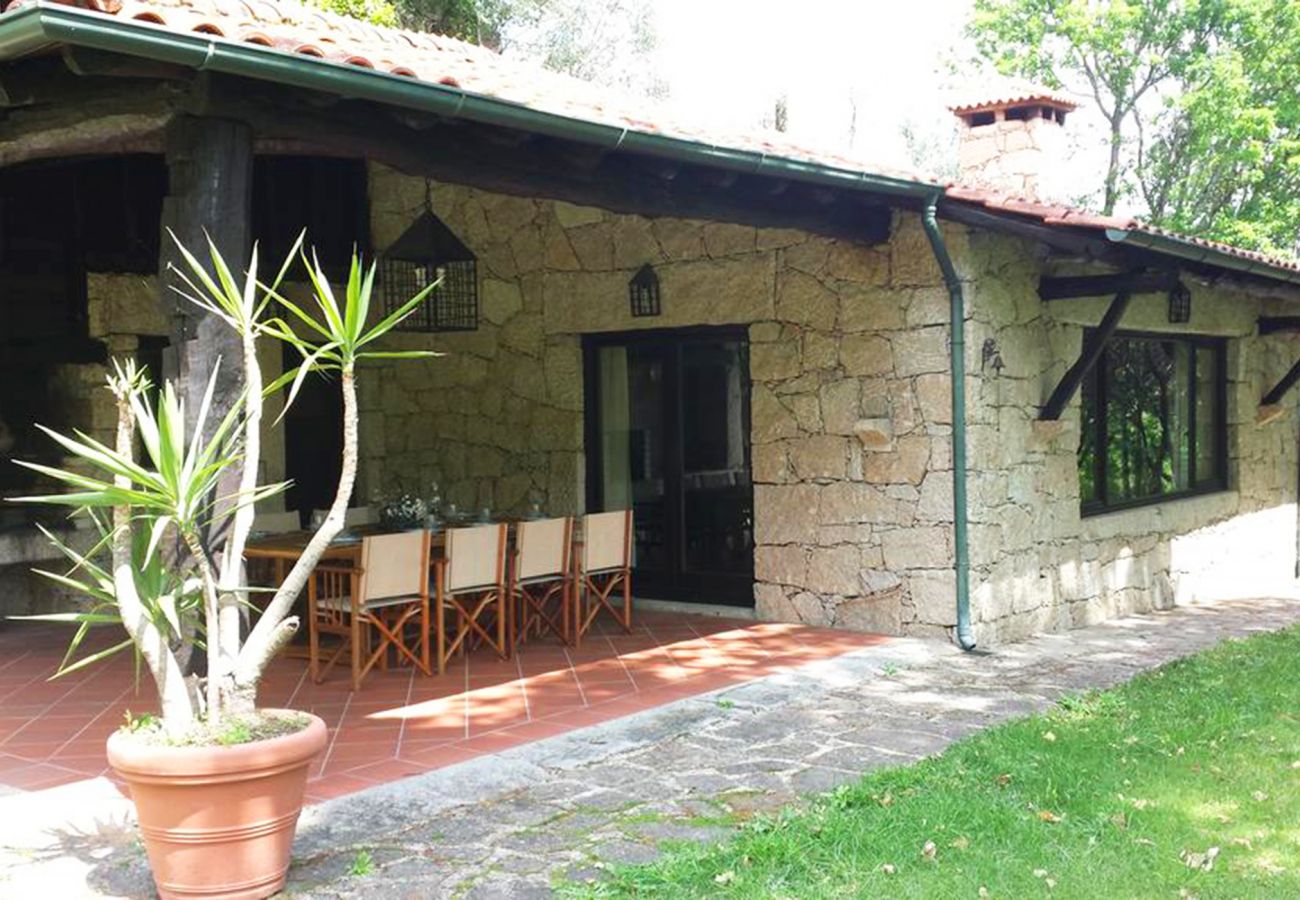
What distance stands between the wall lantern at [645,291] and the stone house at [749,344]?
0.05 feet

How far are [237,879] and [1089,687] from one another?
3946 millimetres

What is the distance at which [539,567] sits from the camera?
20.4 feet

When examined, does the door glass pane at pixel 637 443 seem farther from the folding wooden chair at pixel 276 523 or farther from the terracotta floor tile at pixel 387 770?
the terracotta floor tile at pixel 387 770

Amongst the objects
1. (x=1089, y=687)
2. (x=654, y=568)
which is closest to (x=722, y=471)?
(x=654, y=568)

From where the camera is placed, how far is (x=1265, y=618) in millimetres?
7785

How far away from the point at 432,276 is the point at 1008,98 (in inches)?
162

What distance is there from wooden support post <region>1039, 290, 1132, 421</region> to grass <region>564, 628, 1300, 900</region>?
2.31m

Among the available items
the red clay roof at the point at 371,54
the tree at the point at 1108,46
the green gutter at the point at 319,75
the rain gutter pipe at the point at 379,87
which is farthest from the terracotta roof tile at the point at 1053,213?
the tree at the point at 1108,46

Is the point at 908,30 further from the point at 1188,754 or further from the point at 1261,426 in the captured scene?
the point at 1188,754

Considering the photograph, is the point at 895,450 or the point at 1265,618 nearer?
the point at 895,450

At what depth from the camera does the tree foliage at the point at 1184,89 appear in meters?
15.3

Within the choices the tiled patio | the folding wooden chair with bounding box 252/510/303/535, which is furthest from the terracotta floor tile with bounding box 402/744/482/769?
the folding wooden chair with bounding box 252/510/303/535

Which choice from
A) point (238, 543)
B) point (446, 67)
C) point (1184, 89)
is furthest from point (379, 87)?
point (1184, 89)

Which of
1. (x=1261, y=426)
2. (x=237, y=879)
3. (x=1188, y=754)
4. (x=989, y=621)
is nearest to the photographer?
(x=237, y=879)
